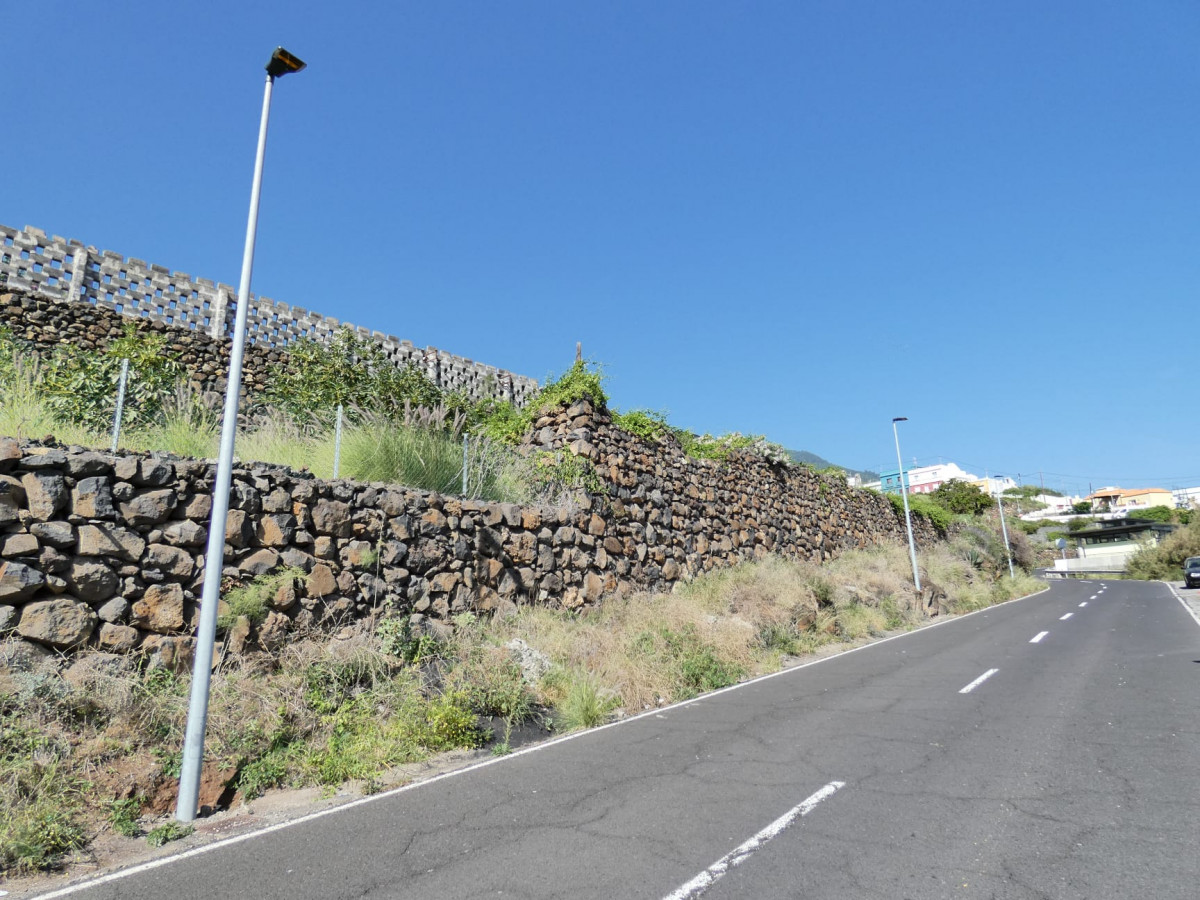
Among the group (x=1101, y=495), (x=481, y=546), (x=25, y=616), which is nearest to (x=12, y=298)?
(x=25, y=616)

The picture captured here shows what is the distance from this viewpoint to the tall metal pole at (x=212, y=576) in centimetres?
489

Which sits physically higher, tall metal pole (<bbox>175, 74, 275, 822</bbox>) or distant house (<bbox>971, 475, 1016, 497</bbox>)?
distant house (<bbox>971, 475, 1016, 497</bbox>)

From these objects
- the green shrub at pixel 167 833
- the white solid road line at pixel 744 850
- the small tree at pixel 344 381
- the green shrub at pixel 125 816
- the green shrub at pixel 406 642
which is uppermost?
the small tree at pixel 344 381

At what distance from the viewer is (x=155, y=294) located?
1196cm

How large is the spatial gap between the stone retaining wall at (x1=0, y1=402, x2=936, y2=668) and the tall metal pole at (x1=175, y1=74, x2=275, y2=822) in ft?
5.44

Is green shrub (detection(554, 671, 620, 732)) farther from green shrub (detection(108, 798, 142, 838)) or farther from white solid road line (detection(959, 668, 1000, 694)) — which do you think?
white solid road line (detection(959, 668, 1000, 694))

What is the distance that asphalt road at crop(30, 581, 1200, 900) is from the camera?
3.74m

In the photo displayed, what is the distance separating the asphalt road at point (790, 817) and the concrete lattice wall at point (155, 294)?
7.78 metres

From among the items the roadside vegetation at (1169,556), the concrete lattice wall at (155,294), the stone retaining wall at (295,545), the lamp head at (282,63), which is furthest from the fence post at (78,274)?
the roadside vegetation at (1169,556)

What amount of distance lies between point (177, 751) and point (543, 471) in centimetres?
909

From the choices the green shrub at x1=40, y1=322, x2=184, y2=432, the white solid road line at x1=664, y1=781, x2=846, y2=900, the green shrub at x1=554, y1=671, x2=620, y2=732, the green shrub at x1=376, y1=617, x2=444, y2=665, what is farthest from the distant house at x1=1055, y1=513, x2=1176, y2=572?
the green shrub at x1=40, y1=322, x2=184, y2=432

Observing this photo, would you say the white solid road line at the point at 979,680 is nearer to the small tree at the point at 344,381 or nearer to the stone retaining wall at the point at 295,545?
the stone retaining wall at the point at 295,545

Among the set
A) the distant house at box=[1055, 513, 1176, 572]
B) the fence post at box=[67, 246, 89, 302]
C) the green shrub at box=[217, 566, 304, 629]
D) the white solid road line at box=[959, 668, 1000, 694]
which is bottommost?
the white solid road line at box=[959, 668, 1000, 694]

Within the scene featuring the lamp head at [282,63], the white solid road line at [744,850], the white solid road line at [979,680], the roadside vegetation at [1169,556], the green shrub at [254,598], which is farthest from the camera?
the roadside vegetation at [1169,556]
